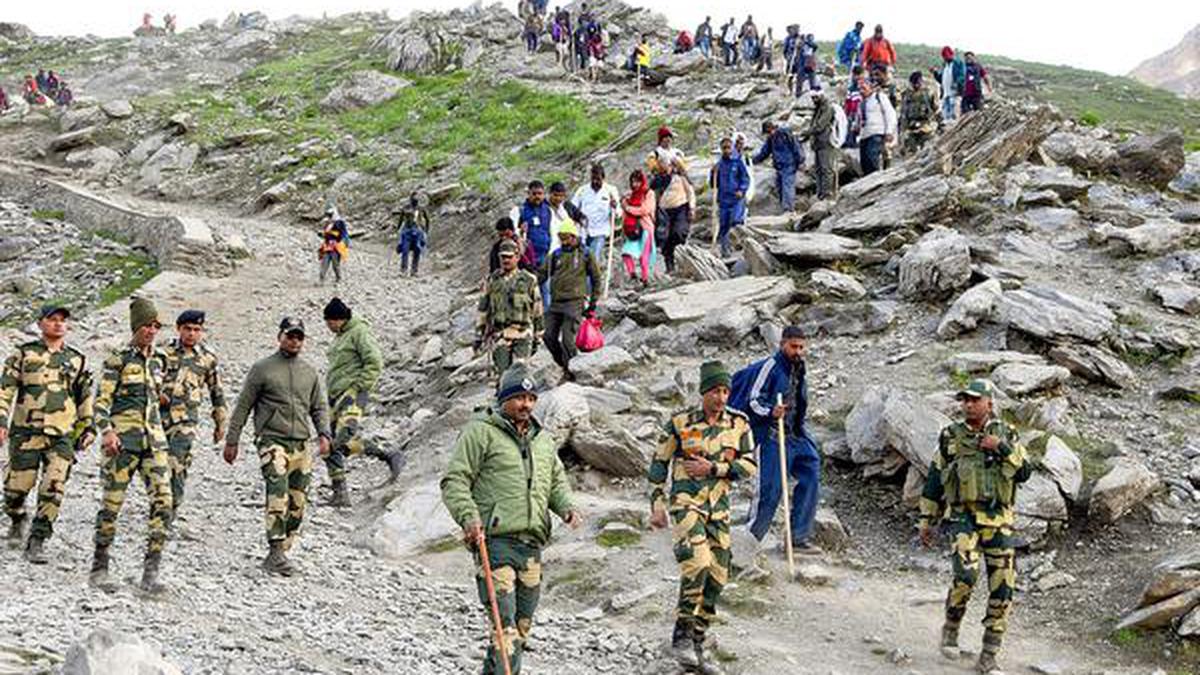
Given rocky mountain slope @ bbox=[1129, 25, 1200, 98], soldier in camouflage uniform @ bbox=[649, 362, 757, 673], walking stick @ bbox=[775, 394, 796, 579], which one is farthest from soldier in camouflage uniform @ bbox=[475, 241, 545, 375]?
rocky mountain slope @ bbox=[1129, 25, 1200, 98]

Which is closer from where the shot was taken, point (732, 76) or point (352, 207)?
point (352, 207)

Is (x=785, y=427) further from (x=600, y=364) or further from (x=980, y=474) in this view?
(x=600, y=364)

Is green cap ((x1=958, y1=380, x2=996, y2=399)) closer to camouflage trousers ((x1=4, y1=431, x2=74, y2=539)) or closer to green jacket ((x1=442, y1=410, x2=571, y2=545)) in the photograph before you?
green jacket ((x1=442, y1=410, x2=571, y2=545))

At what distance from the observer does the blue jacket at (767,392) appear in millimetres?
10266

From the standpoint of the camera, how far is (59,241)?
1196 inches

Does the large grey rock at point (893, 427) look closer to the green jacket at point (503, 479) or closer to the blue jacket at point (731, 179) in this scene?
the green jacket at point (503, 479)

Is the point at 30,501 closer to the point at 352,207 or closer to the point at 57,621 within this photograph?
the point at 57,621

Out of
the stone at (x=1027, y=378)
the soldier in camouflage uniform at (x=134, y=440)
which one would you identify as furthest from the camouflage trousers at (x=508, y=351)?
the stone at (x=1027, y=378)

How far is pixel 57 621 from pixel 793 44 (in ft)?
105

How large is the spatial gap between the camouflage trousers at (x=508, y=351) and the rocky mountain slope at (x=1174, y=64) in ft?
487

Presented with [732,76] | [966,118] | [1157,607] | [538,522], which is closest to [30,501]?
[538,522]

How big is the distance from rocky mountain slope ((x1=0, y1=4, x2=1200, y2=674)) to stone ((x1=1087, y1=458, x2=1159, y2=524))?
0.12ft

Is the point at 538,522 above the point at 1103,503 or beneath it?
above

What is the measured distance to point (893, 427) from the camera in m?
11.7
